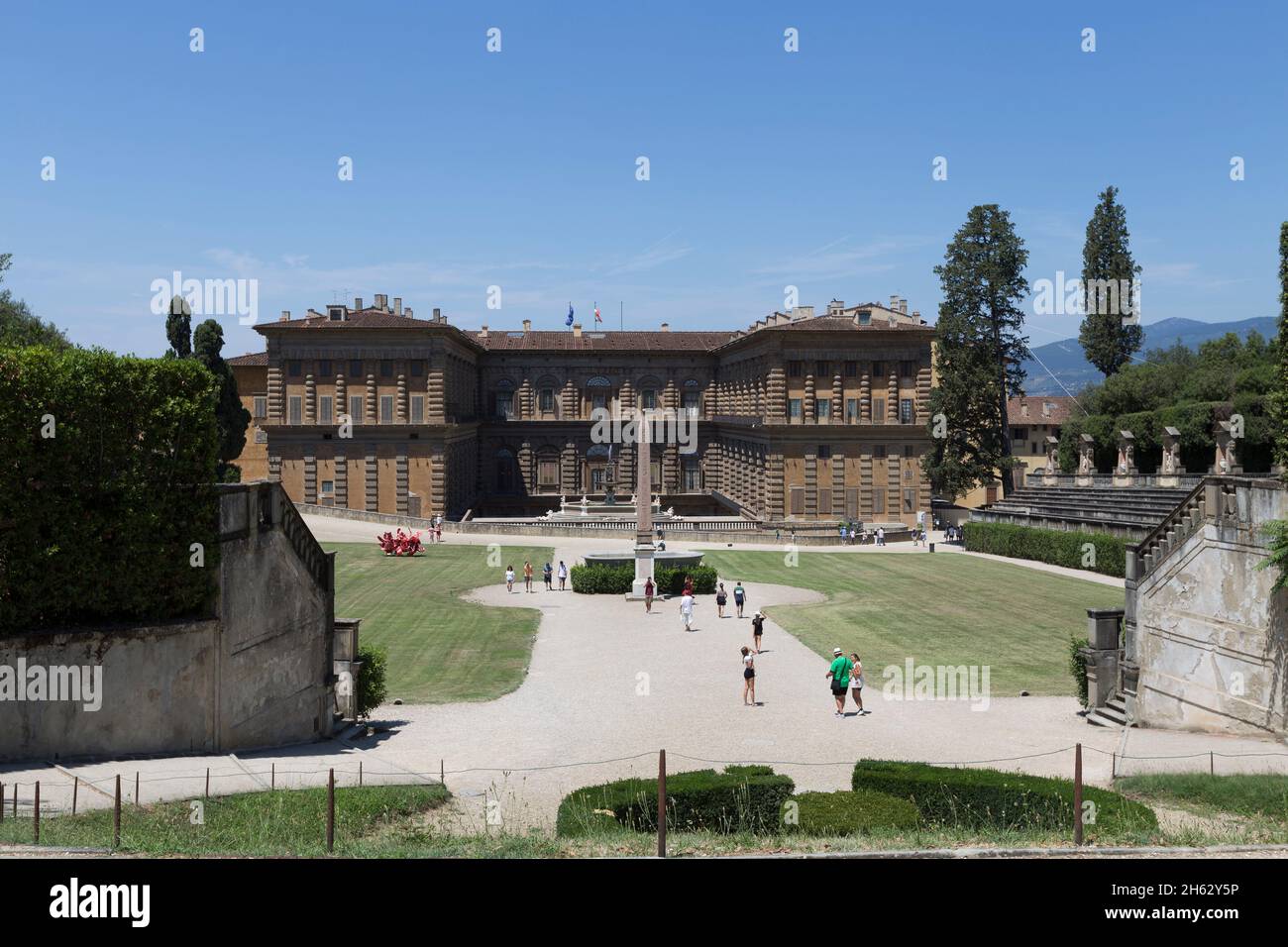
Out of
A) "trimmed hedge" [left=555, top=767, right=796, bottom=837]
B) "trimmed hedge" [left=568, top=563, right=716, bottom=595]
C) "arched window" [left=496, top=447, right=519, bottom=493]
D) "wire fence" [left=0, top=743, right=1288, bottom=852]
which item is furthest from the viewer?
"arched window" [left=496, top=447, right=519, bottom=493]

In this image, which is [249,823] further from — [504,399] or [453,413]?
[504,399]

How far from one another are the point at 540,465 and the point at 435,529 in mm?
31340

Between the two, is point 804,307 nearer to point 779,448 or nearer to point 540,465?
point 779,448

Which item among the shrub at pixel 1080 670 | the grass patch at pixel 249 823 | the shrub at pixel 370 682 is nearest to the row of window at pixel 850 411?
the shrub at pixel 1080 670

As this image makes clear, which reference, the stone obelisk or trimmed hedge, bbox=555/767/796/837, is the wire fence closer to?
trimmed hedge, bbox=555/767/796/837

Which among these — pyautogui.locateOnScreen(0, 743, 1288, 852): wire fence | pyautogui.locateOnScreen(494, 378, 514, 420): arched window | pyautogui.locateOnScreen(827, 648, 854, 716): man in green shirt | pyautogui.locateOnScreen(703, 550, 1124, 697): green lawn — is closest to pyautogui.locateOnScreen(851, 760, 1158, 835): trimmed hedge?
pyautogui.locateOnScreen(0, 743, 1288, 852): wire fence

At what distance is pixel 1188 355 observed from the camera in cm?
9844

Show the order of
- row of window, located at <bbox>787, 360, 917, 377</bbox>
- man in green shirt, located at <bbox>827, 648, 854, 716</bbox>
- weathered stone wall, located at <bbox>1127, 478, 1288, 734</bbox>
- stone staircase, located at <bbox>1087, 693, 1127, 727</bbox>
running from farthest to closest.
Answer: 1. row of window, located at <bbox>787, 360, 917, 377</bbox>
2. man in green shirt, located at <bbox>827, 648, 854, 716</bbox>
3. stone staircase, located at <bbox>1087, 693, 1127, 727</bbox>
4. weathered stone wall, located at <bbox>1127, 478, 1288, 734</bbox>

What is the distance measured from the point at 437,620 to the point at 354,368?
4295 cm

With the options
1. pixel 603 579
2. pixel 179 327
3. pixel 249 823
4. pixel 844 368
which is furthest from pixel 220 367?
pixel 249 823

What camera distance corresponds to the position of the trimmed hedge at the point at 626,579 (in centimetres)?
4497

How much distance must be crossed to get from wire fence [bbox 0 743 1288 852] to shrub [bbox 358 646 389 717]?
5385mm

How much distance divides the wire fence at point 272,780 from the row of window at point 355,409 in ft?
192

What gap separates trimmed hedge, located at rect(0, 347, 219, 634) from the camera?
18203 mm
